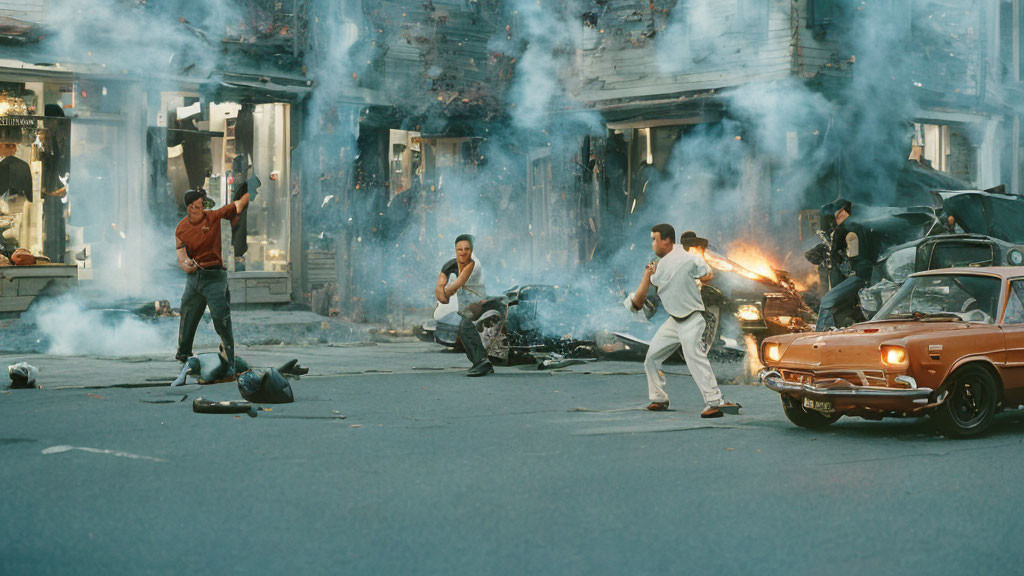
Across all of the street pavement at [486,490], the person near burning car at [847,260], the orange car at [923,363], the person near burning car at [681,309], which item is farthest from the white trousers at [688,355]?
the person near burning car at [847,260]

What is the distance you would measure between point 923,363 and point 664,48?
595 inches

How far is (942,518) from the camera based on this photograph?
5.64 meters

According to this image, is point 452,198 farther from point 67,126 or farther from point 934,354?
point 934,354

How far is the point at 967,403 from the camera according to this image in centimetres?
856

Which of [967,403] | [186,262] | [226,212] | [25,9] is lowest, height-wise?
Result: [967,403]

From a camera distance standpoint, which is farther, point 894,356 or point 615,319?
point 615,319

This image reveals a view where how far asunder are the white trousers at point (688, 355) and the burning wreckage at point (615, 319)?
417 cm

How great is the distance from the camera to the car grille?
8258 millimetres

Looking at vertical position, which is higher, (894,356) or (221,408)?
(894,356)

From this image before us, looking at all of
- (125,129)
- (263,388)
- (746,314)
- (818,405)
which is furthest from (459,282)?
(125,129)

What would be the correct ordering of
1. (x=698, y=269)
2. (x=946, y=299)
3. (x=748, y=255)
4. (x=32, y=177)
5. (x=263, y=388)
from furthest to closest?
(x=748, y=255), (x=32, y=177), (x=263, y=388), (x=698, y=269), (x=946, y=299)

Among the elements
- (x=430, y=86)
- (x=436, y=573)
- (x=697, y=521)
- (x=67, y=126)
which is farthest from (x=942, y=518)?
(x=430, y=86)

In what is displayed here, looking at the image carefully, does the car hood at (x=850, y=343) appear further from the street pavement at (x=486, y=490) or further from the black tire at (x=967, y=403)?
A: the street pavement at (x=486, y=490)

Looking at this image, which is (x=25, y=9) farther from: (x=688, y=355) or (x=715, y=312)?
(x=688, y=355)
